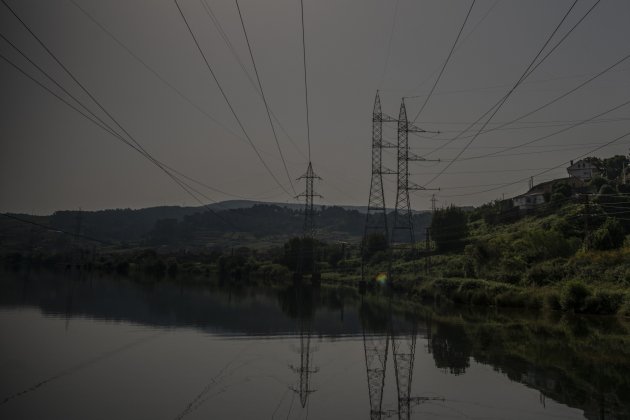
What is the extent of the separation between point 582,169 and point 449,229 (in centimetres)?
3868

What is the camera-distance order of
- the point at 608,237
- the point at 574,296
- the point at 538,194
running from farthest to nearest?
the point at 538,194
the point at 608,237
the point at 574,296

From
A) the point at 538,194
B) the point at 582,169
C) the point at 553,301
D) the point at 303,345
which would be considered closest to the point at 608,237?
the point at 553,301

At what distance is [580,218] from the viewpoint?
67875mm

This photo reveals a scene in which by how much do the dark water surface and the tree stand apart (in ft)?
189

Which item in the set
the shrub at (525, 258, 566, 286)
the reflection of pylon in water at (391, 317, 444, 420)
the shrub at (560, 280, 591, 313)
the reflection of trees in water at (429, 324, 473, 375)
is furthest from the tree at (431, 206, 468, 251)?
the reflection of pylon in water at (391, 317, 444, 420)

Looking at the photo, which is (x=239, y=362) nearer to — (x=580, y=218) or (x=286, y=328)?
(x=286, y=328)

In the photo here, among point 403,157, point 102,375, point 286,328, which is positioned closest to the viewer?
point 102,375

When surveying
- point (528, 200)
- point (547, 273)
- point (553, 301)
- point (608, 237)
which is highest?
point (528, 200)

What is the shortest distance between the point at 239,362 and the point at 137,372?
12.5 feet

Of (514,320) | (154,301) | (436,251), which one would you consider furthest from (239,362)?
(436,251)

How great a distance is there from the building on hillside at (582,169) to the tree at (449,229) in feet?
103

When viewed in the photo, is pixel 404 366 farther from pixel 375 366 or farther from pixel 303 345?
pixel 303 345

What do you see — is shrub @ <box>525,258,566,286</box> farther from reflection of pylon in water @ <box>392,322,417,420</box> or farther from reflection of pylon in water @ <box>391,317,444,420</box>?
reflection of pylon in water @ <box>392,322,417,420</box>

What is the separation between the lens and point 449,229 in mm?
98250
